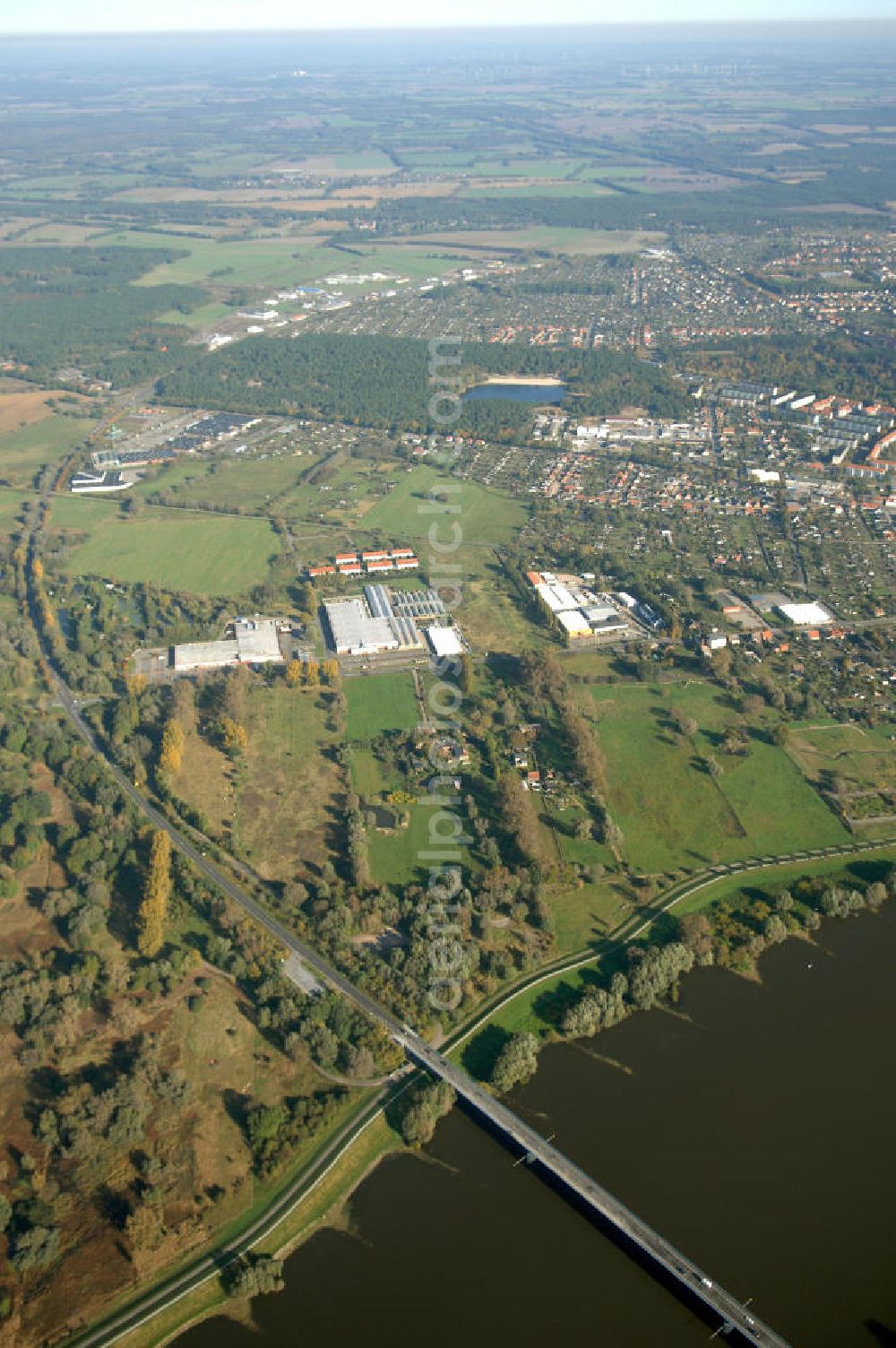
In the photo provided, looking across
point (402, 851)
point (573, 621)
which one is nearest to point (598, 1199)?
point (402, 851)

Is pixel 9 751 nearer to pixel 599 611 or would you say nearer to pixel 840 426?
pixel 599 611

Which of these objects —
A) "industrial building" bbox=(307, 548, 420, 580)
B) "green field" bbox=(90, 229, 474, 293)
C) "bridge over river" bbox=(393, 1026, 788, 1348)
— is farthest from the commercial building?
"bridge over river" bbox=(393, 1026, 788, 1348)

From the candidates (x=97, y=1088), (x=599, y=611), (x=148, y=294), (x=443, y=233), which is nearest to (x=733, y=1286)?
(x=97, y=1088)

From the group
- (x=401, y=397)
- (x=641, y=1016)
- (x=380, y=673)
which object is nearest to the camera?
(x=641, y=1016)

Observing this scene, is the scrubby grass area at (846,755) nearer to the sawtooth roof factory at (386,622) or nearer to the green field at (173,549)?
the sawtooth roof factory at (386,622)

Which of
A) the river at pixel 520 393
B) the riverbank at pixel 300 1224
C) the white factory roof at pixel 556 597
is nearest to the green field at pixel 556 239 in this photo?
the river at pixel 520 393

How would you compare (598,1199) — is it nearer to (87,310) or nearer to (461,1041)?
(461,1041)

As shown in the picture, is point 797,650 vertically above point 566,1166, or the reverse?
point 797,650
